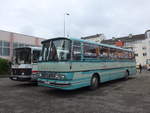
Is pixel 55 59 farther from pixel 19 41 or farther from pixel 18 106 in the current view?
pixel 19 41

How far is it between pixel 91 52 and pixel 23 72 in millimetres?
4771

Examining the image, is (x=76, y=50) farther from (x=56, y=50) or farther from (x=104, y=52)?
(x=104, y=52)

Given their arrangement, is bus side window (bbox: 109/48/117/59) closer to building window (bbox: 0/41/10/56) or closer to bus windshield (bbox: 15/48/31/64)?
bus windshield (bbox: 15/48/31/64)

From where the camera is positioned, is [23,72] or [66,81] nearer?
[66,81]

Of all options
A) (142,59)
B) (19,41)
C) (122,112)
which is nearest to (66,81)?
(122,112)

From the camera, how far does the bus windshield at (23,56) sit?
31.6 feet

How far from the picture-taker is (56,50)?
277 inches

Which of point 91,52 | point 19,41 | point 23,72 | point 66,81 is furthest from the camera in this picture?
point 19,41

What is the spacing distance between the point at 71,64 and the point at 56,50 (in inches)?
43.1

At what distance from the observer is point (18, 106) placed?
5.44 meters

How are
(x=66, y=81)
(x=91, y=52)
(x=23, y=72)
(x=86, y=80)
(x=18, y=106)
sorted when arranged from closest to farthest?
(x=18, y=106) → (x=66, y=81) → (x=86, y=80) → (x=91, y=52) → (x=23, y=72)

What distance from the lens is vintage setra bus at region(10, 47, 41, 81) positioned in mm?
9320

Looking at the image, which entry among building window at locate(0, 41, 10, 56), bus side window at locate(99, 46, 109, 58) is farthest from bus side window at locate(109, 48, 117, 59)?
building window at locate(0, 41, 10, 56)

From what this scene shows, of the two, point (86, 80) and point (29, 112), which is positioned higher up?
point (86, 80)
